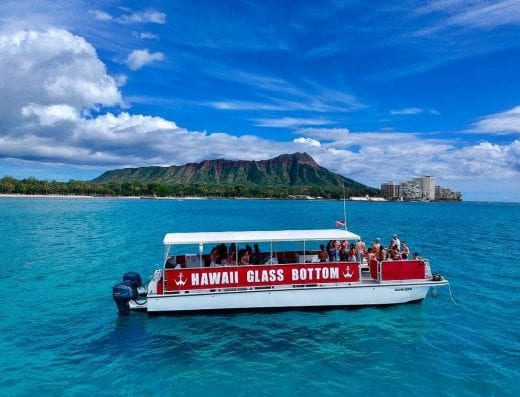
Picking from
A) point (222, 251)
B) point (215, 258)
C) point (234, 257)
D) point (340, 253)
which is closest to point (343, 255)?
point (340, 253)

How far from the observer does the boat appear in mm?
16484

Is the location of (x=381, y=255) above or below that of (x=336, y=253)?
below

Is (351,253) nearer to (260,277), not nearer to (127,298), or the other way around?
(260,277)

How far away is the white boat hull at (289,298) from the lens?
16.4 m

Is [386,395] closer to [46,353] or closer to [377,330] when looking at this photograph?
[377,330]

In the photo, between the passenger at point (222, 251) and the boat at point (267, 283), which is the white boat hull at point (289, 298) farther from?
the passenger at point (222, 251)

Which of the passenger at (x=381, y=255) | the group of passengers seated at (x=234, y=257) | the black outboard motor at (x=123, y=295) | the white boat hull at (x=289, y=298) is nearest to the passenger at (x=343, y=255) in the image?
the white boat hull at (x=289, y=298)

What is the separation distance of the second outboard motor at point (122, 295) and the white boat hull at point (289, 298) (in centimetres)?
43

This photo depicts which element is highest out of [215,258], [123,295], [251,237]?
[251,237]

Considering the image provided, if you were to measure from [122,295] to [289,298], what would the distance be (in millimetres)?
7149

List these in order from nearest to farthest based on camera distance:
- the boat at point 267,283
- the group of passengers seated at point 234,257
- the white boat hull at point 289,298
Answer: the white boat hull at point 289,298, the boat at point 267,283, the group of passengers seated at point 234,257

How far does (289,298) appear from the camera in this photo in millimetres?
16844

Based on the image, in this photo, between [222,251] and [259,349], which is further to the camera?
[222,251]

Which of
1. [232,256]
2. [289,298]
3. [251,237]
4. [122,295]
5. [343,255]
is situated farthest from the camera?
[232,256]
